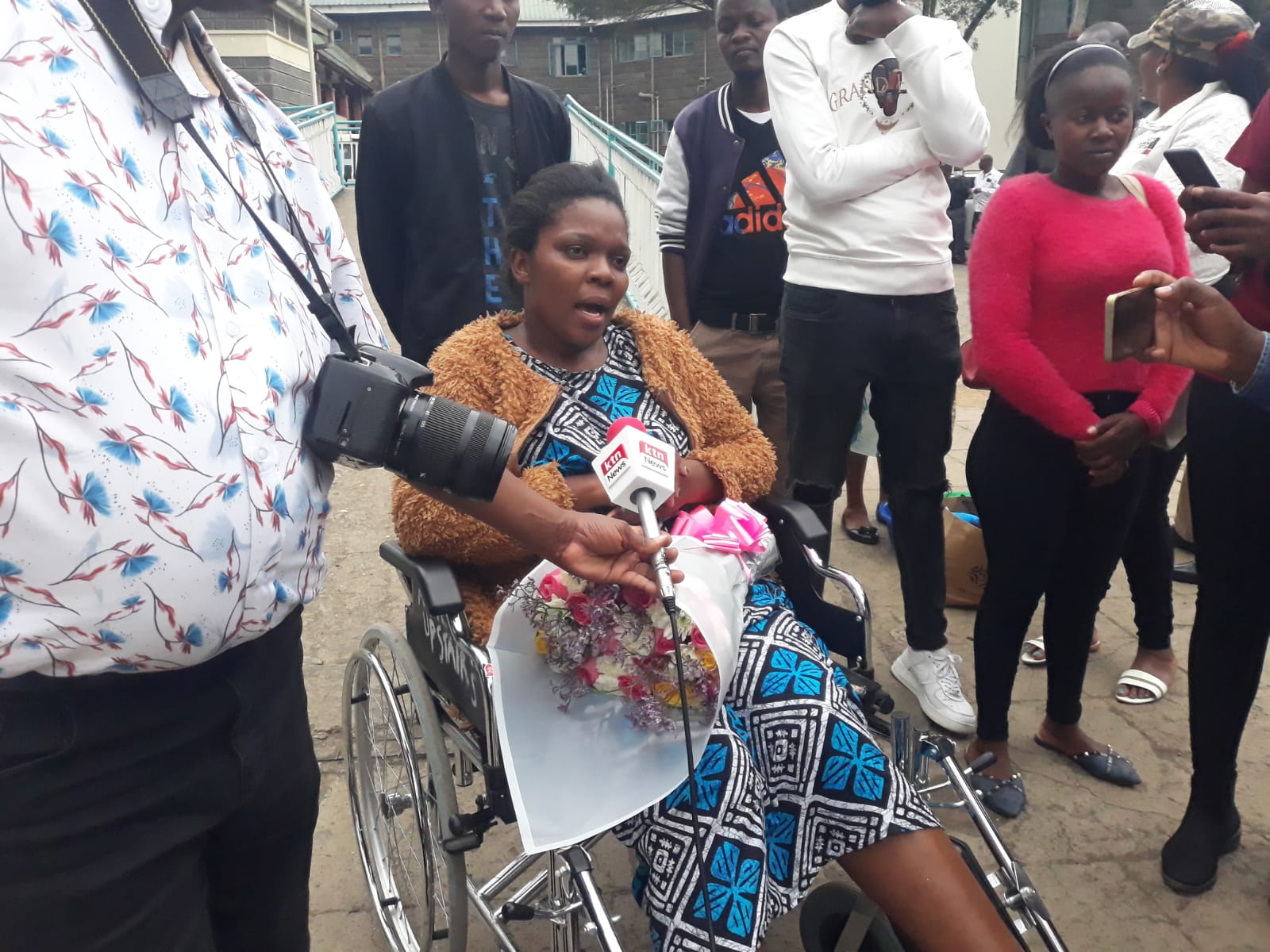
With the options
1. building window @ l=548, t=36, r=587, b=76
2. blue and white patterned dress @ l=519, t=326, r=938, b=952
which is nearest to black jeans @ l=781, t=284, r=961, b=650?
blue and white patterned dress @ l=519, t=326, r=938, b=952

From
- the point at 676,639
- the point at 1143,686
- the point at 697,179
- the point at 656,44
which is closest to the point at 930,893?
the point at 676,639

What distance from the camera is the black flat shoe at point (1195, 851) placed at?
2.26 m

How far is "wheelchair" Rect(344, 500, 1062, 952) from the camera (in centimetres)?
169

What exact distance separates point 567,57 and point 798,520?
3856 cm

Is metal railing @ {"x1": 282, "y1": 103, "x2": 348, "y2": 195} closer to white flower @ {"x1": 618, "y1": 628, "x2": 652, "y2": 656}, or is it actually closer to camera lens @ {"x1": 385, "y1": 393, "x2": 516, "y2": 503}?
white flower @ {"x1": 618, "y1": 628, "x2": 652, "y2": 656}

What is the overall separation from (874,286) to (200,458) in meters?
2.02

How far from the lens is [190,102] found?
3.48 ft

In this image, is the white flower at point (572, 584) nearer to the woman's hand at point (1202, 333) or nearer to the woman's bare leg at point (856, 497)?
the woman's hand at point (1202, 333)

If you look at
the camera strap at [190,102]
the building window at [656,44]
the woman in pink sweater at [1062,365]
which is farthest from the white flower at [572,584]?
the building window at [656,44]

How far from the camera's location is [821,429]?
2.83 metres

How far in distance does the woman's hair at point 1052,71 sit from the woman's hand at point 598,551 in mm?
1594

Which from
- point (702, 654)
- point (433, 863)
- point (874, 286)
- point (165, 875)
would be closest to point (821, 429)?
point (874, 286)

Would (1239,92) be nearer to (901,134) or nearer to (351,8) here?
(901,134)

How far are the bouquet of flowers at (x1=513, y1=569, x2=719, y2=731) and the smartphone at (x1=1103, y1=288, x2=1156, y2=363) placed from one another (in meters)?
0.95
